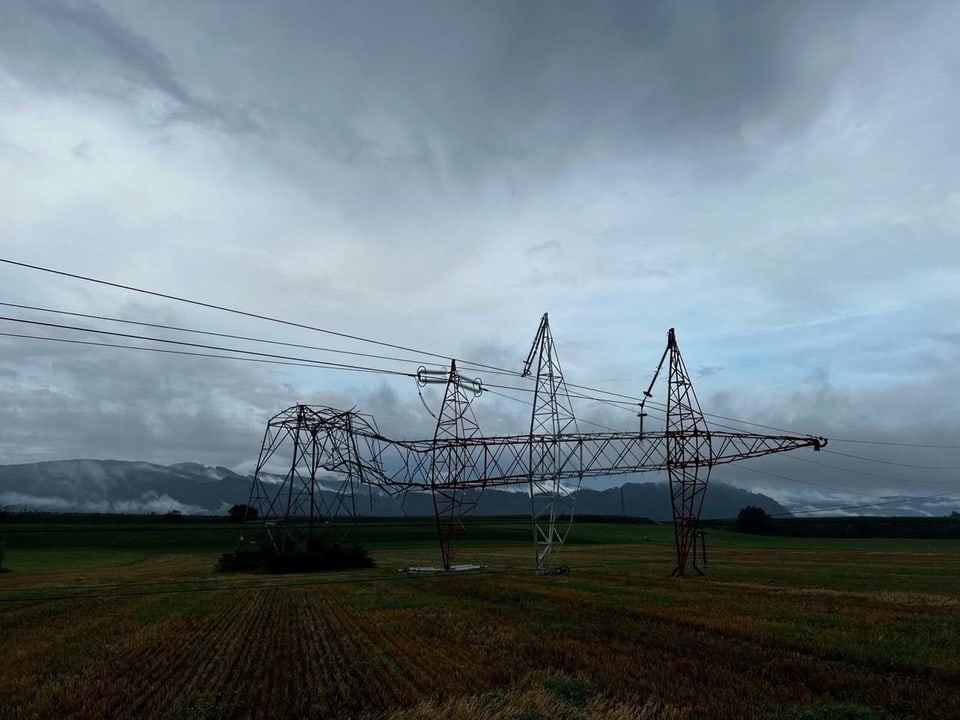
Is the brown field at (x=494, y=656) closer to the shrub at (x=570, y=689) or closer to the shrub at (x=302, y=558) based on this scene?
the shrub at (x=570, y=689)

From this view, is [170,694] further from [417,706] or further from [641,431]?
[641,431]

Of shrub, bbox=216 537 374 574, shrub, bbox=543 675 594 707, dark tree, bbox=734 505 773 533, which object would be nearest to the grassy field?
shrub, bbox=543 675 594 707

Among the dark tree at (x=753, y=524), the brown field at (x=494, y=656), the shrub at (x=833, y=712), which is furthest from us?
the dark tree at (x=753, y=524)

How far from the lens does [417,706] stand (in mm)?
13102

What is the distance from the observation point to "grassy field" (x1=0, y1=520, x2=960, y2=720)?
1335 centimetres

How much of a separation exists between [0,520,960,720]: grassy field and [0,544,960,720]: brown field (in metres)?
0.07

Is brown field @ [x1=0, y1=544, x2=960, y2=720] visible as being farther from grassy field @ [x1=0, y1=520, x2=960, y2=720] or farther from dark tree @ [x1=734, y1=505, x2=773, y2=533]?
dark tree @ [x1=734, y1=505, x2=773, y2=533]

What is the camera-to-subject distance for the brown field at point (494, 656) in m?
13.3

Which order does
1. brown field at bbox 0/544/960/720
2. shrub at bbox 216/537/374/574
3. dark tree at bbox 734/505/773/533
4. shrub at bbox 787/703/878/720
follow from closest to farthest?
1. shrub at bbox 787/703/878/720
2. brown field at bbox 0/544/960/720
3. shrub at bbox 216/537/374/574
4. dark tree at bbox 734/505/773/533

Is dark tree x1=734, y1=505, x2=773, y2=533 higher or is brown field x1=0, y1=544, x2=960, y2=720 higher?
brown field x1=0, y1=544, x2=960, y2=720

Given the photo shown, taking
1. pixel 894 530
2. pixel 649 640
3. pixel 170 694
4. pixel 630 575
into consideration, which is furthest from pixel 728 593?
pixel 894 530

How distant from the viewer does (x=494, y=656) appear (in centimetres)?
1750

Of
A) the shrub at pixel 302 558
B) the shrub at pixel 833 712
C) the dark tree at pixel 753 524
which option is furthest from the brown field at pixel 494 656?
the dark tree at pixel 753 524

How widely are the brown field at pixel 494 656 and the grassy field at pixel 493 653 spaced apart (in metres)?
0.07
